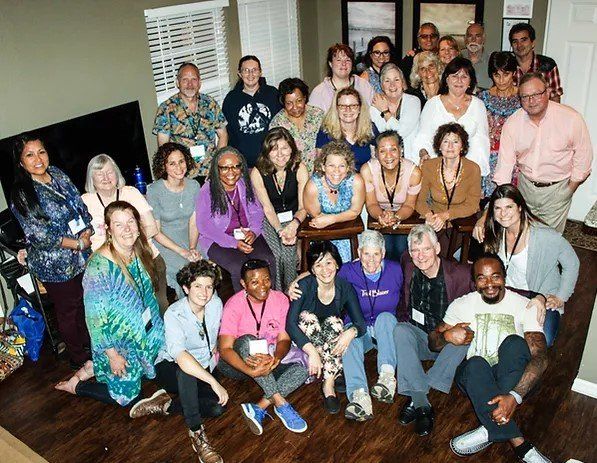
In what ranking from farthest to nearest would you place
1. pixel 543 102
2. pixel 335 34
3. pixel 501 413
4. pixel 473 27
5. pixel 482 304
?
pixel 335 34
pixel 473 27
pixel 543 102
pixel 482 304
pixel 501 413

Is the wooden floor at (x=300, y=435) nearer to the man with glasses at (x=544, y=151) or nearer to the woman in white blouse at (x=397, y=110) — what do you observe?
the man with glasses at (x=544, y=151)

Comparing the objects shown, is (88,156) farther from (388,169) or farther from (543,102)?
(543,102)

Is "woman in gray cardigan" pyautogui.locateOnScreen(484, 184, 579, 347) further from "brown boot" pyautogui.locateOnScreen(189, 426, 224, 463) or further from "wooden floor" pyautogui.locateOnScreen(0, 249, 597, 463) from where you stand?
"brown boot" pyautogui.locateOnScreen(189, 426, 224, 463)

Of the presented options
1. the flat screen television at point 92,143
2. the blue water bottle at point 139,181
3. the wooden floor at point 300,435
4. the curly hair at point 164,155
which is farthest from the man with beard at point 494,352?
the flat screen television at point 92,143

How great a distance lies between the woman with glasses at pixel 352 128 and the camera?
4.17 meters

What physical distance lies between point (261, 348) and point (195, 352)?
40cm

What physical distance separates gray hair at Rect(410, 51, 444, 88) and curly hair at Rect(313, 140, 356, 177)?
113 cm

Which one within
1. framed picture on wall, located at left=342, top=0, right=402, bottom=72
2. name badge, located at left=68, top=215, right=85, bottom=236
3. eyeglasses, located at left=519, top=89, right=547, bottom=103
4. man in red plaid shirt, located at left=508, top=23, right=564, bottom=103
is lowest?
name badge, located at left=68, top=215, right=85, bottom=236

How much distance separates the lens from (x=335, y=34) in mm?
6965

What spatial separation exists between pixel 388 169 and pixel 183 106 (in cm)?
187

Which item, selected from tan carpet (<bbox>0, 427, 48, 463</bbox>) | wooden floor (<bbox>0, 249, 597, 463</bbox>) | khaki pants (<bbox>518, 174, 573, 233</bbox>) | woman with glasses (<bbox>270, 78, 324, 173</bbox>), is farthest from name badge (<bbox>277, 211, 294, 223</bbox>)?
tan carpet (<bbox>0, 427, 48, 463</bbox>)

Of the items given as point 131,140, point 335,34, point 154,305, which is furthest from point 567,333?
point 335,34

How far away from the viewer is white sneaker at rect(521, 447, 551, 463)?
2883mm

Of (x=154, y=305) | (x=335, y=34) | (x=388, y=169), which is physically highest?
(x=335, y=34)
